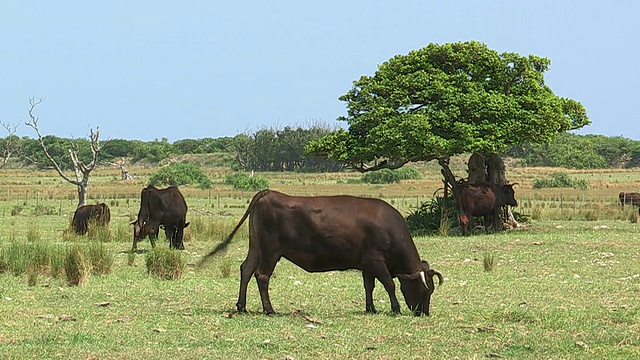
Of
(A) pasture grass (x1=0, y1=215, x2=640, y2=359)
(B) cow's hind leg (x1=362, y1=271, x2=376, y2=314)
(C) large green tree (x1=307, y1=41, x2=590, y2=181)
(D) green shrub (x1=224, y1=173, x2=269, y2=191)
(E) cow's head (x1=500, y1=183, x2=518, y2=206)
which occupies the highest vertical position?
(C) large green tree (x1=307, y1=41, x2=590, y2=181)

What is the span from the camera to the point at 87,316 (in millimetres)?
11242

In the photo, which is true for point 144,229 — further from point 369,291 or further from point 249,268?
point 369,291

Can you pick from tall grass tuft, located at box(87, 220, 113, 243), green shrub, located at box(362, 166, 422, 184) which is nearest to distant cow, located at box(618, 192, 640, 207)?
tall grass tuft, located at box(87, 220, 113, 243)

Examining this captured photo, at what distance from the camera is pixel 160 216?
22.0m

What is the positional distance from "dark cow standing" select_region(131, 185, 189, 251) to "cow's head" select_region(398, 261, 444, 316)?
1121cm

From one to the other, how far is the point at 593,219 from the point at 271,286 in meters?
21.2

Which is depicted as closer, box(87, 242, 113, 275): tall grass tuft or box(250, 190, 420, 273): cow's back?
box(250, 190, 420, 273): cow's back

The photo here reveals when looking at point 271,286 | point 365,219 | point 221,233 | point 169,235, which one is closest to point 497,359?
point 365,219

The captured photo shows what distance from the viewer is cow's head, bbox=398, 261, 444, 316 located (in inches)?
455

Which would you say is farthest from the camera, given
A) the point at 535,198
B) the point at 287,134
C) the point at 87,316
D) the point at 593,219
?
the point at 287,134

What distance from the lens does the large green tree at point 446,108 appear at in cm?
2630

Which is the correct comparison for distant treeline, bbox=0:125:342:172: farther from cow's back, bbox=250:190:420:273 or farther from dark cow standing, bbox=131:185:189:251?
cow's back, bbox=250:190:420:273

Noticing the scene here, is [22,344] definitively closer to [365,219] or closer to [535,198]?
[365,219]

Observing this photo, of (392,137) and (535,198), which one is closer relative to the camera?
(392,137)
